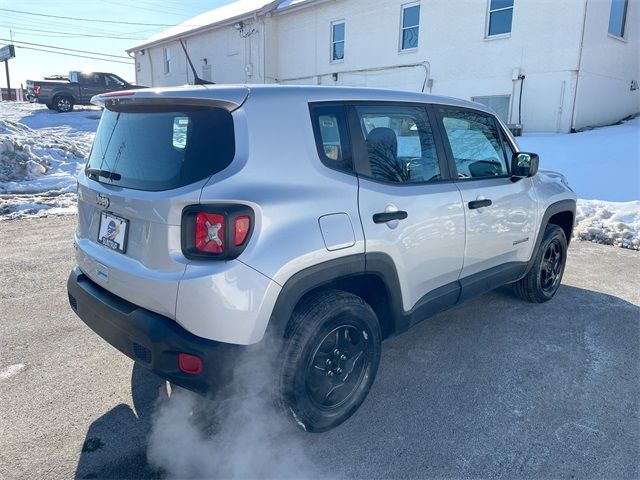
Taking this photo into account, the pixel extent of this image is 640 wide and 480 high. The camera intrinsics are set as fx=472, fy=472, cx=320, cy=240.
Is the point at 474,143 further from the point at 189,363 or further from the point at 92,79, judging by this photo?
the point at 92,79

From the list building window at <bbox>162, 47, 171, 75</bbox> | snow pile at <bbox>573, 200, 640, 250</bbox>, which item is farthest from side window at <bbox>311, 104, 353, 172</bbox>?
building window at <bbox>162, 47, 171, 75</bbox>

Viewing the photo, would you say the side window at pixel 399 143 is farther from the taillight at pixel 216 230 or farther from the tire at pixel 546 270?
the tire at pixel 546 270

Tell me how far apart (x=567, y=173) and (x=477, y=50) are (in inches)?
247

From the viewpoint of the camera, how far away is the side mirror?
3.68 m

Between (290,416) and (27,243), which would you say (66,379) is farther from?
(27,243)

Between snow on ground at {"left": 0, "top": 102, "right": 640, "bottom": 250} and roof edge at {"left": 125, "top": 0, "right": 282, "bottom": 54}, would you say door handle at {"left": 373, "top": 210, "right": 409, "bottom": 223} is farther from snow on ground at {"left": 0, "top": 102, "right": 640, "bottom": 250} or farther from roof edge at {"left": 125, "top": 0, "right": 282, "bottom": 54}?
roof edge at {"left": 125, "top": 0, "right": 282, "bottom": 54}

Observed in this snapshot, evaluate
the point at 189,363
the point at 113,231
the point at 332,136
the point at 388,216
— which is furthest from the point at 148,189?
the point at 388,216

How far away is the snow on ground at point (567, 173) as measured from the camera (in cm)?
720

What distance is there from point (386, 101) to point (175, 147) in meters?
1.34

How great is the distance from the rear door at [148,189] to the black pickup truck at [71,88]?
20663 mm

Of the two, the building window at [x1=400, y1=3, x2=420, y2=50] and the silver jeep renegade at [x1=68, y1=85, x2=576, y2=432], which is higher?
the building window at [x1=400, y1=3, x2=420, y2=50]

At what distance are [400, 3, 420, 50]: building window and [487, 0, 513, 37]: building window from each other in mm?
2617

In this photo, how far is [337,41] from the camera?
728 inches

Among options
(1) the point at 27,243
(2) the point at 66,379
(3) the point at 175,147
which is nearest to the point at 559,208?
(3) the point at 175,147
